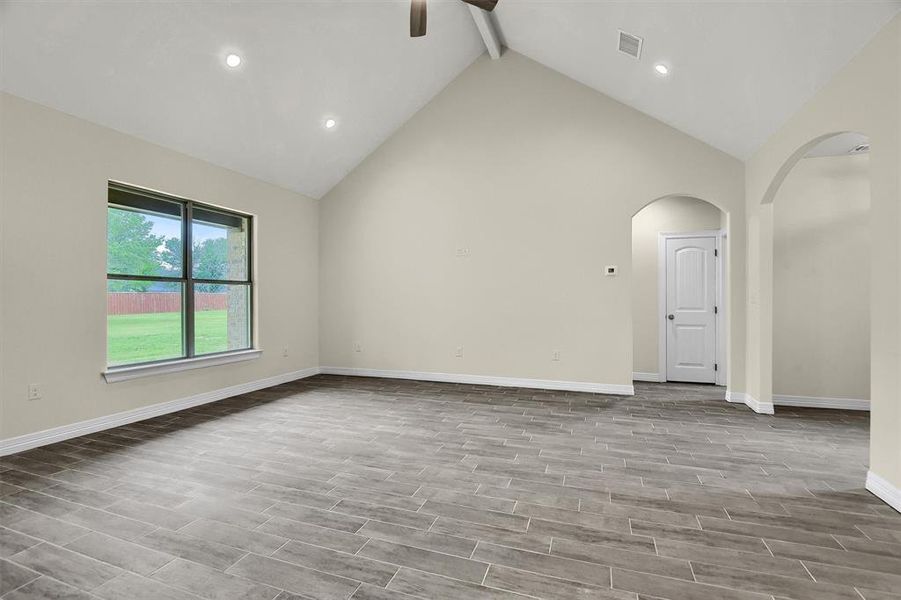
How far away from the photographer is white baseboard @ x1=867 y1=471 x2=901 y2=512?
2326mm

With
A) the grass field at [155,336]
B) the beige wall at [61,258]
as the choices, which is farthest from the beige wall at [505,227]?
the beige wall at [61,258]

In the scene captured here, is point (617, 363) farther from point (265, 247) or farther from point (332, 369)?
point (265, 247)

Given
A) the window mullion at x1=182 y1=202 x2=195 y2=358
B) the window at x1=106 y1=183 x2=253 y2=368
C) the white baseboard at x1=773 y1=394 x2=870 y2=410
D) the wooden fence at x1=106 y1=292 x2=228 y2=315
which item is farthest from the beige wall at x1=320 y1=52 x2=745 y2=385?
the window mullion at x1=182 y1=202 x2=195 y2=358

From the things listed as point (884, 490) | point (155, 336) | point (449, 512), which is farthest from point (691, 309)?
point (155, 336)

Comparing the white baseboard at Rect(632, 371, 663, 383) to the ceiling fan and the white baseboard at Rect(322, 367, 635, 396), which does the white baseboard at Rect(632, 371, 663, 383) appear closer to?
the white baseboard at Rect(322, 367, 635, 396)

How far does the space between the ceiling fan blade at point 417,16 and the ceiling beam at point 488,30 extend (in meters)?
1.73

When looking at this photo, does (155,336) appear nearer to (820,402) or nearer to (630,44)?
(630,44)

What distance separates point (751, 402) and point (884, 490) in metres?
2.25

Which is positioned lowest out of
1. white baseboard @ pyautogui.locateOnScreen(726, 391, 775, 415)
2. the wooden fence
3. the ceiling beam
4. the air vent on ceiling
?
white baseboard @ pyautogui.locateOnScreen(726, 391, 775, 415)

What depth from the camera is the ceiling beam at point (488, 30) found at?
470 cm

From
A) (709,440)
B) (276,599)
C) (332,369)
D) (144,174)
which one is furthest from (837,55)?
(332,369)

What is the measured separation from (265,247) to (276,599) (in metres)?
4.71

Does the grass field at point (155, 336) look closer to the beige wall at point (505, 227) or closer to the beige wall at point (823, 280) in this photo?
the beige wall at point (505, 227)

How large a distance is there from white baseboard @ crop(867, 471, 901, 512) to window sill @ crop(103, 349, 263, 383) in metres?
5.61
